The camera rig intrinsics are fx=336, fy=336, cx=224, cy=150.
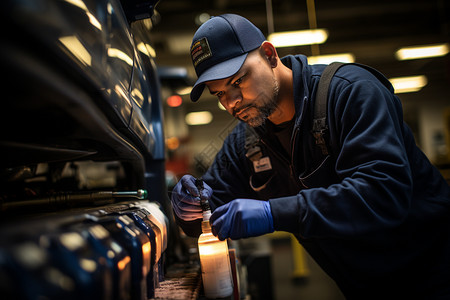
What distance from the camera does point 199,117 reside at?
43.1 ft

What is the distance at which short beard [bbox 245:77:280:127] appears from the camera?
1246 millimetres

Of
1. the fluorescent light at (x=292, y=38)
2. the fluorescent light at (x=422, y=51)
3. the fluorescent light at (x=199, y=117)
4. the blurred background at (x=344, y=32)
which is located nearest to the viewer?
the fluorescent light at (x=292, y=38)

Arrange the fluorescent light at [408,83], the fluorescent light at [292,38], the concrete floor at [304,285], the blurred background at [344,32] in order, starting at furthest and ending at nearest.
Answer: the fluorescent light at [408,83] < the blurred background at [344,32] < the fluorescent light at [292,38] < the concrete floor at [304,285]

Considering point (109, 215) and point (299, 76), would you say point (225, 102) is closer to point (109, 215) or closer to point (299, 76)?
point (299, 76)

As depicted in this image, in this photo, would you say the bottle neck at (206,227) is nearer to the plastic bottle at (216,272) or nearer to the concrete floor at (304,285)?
the plastic bottle at (216,272)

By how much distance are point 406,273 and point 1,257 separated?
1165 millimetres

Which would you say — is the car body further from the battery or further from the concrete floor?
the concrete floor

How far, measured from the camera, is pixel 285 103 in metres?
1.34

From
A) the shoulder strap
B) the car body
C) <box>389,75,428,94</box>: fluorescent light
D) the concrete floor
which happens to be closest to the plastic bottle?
the car body

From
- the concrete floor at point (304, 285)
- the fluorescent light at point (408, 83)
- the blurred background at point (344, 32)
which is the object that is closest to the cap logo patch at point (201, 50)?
the blurred background at point (344, 32)

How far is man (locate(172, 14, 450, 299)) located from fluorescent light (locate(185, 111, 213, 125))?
11065 mm

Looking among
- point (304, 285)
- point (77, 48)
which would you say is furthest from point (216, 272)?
point (304, 285)

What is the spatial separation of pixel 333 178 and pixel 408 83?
9.36m

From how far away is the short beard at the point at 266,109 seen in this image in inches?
49.1
